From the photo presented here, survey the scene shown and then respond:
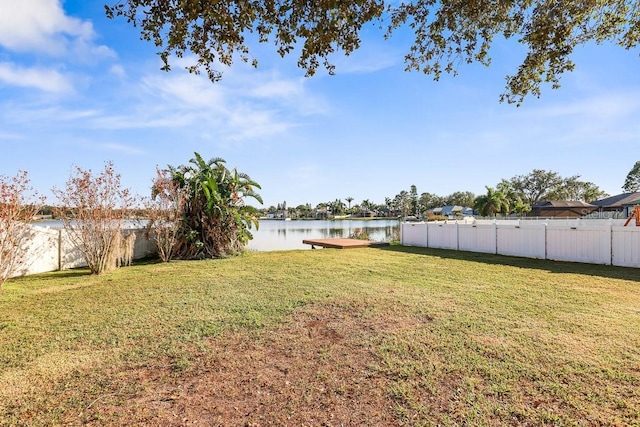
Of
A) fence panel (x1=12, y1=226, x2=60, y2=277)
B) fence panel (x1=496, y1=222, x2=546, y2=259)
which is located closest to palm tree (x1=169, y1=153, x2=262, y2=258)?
fence panel (x1=12, y1=226, x2=60, y2=277)

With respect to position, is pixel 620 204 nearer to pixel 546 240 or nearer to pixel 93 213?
pixel 546 240

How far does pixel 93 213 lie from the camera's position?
816cm

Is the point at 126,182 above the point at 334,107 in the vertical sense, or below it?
below

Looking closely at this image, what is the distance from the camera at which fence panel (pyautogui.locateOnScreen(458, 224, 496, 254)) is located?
11.5 m

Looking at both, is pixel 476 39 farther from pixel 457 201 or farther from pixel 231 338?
pixel 457 201

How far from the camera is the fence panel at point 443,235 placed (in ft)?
42.0

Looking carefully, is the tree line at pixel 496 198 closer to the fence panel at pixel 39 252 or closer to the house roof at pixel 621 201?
the fence panel at pixel 39 252

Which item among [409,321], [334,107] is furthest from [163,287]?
[334,107]

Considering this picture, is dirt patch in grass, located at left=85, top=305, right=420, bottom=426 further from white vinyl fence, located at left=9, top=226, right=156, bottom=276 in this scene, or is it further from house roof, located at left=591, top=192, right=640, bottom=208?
house roof, located at left=591, top=192, right=640, bottom=208

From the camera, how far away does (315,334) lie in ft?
12.4

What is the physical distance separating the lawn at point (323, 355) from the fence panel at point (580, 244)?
2.99 metres

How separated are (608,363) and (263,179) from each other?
11.5 meters

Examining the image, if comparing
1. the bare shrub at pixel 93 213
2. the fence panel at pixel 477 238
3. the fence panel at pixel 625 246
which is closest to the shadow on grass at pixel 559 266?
the fence panel at pixel 625 246

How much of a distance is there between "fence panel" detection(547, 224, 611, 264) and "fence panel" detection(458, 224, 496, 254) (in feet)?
5.96
